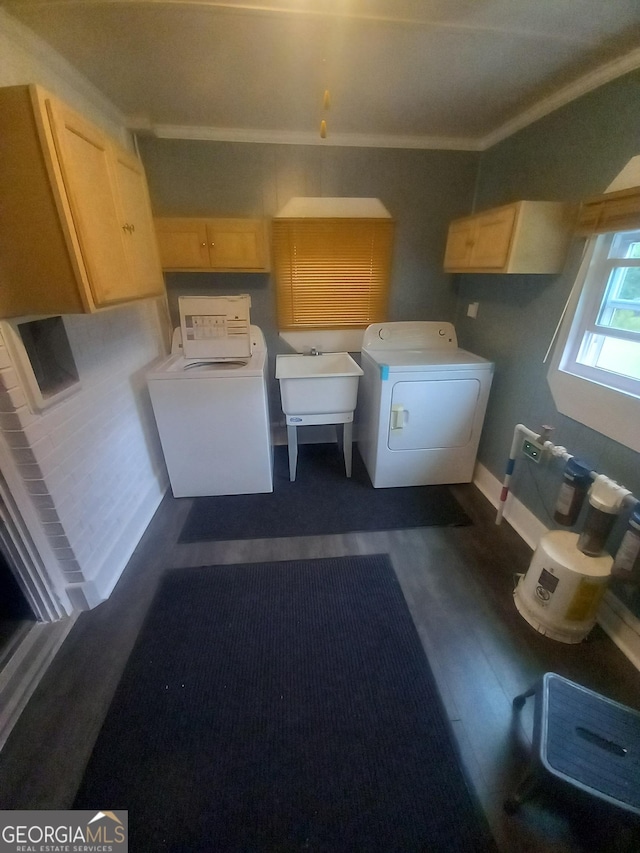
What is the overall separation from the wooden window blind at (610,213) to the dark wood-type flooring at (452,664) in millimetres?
1662

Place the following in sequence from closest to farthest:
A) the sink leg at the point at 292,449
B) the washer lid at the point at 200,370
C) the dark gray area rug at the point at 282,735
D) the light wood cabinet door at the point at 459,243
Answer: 1. the dark gray area rug at the point at 282,735
2. the washer lid at the point at 200,370
3. the light wood cabinet door at the point at 459,243
4. the sink leg at the point at 292,449

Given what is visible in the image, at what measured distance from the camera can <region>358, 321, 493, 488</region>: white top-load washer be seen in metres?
2.17

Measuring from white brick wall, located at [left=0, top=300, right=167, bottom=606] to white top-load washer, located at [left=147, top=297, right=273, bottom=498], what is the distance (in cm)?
18

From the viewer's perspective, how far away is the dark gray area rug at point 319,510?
2088 millimetres

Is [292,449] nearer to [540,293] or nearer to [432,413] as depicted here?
[432,413]

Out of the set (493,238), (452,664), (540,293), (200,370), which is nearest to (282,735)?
(452,664)

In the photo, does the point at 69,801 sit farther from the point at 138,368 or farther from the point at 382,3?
the point at 382,3

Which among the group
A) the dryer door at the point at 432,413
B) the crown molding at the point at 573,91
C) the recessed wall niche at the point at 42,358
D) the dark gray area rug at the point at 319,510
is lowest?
the dark gray area rug at the point at 319,510

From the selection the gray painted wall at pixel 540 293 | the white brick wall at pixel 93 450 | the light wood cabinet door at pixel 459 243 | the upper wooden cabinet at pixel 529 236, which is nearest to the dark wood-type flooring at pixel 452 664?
the white brick wall at pixel 93 450

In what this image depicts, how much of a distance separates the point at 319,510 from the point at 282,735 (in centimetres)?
121

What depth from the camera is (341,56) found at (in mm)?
1476

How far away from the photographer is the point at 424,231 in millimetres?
2588

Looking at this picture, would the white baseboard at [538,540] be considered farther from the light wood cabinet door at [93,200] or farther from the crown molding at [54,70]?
the crown molding at [54,70]

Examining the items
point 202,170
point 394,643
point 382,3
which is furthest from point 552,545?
point 202,170
